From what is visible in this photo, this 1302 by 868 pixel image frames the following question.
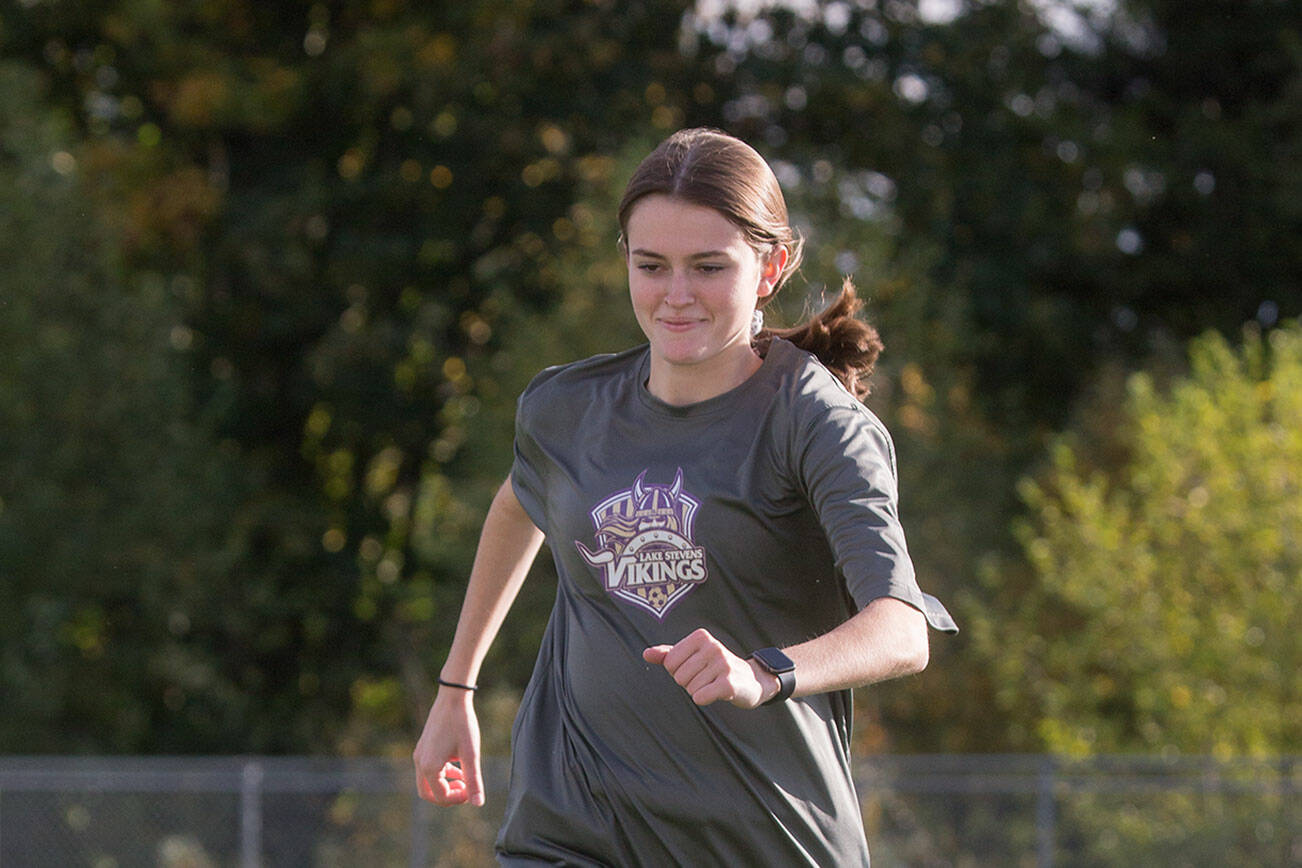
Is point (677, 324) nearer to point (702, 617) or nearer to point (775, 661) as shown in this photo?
point (702, 617)

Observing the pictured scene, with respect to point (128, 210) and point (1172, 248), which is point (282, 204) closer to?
point (128, 210)

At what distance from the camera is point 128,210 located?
1791cm

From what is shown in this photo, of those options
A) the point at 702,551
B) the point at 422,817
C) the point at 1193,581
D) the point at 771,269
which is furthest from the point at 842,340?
the point at 1193,581

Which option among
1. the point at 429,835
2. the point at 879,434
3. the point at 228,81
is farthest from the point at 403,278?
the point at 879,434

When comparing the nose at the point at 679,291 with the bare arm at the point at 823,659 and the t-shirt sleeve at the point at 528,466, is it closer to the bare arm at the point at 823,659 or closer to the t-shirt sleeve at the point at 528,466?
the t-shirt sleeve at the point at 528,466

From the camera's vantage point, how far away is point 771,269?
9.58 ft

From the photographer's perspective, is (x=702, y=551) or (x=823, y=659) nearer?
(x=823, y=659)

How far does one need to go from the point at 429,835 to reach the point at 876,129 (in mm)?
9778

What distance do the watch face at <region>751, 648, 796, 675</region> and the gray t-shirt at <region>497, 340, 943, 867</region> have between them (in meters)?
0.40

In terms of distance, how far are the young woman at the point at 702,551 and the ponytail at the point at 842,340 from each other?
0.08 m

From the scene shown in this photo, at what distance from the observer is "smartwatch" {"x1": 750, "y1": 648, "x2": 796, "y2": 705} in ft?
7.59

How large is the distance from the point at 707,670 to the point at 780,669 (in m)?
0.14

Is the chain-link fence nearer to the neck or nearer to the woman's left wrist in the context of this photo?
the neck

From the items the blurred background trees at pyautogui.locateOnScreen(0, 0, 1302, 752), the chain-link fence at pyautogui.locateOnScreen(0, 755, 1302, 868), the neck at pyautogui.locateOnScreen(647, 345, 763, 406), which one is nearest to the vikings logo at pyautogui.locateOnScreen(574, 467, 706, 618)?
the neck at pyautogui.locateOnScreen(647, 345, 763, 406)
